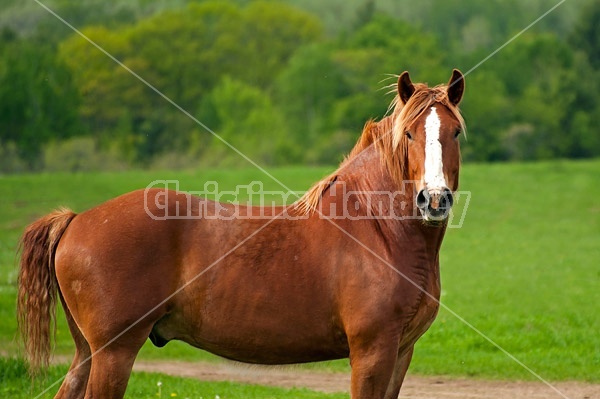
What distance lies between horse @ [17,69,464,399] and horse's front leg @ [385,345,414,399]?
0.03ft

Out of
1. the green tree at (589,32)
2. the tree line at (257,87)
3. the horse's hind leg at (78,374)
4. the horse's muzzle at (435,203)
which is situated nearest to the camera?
the horse's muzzle at (435,203)

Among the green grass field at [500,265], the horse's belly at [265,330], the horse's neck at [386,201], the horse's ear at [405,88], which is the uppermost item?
the horse's ear at [405,88]

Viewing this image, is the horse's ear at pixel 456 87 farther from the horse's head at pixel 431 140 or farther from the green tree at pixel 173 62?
the green tree at pixel 173 62

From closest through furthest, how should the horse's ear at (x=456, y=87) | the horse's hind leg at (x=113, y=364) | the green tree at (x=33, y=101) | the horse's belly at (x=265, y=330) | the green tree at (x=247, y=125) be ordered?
the horse's hind leg at (x=113, y=364)
the horse's belly at (x=265, y=330)
the horse's ear at (x=456, y=87)
the green tree at (x=33, y=101)
the green tree at (x=247, y=125)

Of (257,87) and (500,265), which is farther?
(257,87)

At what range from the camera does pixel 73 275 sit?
602 cm

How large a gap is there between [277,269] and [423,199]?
1097mm

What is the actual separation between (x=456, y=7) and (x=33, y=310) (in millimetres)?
110142

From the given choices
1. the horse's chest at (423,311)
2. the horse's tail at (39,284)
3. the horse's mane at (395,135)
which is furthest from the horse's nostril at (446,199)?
the horse's tail at (39,284)

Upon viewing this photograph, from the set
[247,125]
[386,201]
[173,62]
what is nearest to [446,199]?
[386,201]

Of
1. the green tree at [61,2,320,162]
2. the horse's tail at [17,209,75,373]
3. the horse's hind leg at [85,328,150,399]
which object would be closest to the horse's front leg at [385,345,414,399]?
the horse's hind leg at [85,328,150,399]

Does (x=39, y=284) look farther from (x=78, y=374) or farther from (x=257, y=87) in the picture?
(x=257, y=87)

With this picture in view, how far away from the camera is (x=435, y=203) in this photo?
554 centimetres

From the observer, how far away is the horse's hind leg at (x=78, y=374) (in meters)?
6.25
